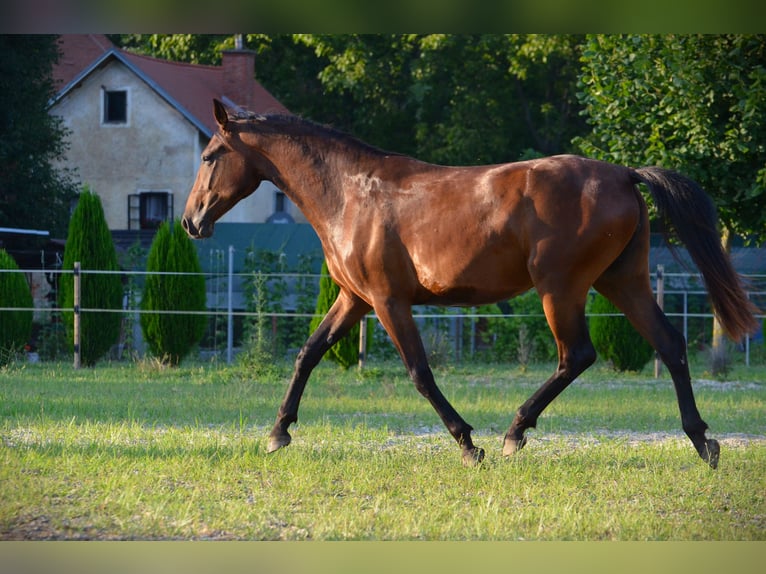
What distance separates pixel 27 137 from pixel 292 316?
8.25 metres

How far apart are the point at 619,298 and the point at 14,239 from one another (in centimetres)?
1685

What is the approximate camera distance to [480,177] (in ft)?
21.3

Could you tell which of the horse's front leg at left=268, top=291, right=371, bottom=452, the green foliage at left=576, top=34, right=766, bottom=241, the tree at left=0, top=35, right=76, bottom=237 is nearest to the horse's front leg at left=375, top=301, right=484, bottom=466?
the horse's front leg at left=268, top=291, right=371, bottom=452

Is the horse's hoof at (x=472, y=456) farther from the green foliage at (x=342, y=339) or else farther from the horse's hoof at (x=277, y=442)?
the green foliage at (x=342, y=339)

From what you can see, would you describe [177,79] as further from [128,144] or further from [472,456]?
[472,456]

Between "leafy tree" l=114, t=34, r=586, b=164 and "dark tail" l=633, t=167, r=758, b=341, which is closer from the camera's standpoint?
"dark tail" l=633, t=167, r=758, b=341

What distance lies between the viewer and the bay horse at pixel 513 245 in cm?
621

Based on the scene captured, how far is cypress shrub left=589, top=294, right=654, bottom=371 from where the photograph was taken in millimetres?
16141

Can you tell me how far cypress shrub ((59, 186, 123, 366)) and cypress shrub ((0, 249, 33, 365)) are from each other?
580 millimetres

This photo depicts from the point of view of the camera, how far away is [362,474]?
19.5 feet

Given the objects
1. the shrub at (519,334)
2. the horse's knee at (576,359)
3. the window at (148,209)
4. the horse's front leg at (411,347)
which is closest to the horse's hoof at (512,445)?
the horse's front leg at (411,347)

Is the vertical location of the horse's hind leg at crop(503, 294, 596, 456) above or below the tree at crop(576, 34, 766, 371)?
below

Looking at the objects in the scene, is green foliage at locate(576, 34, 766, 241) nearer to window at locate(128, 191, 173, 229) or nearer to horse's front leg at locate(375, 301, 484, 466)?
horse's front leg at locate(375, 301, 484, 466)
